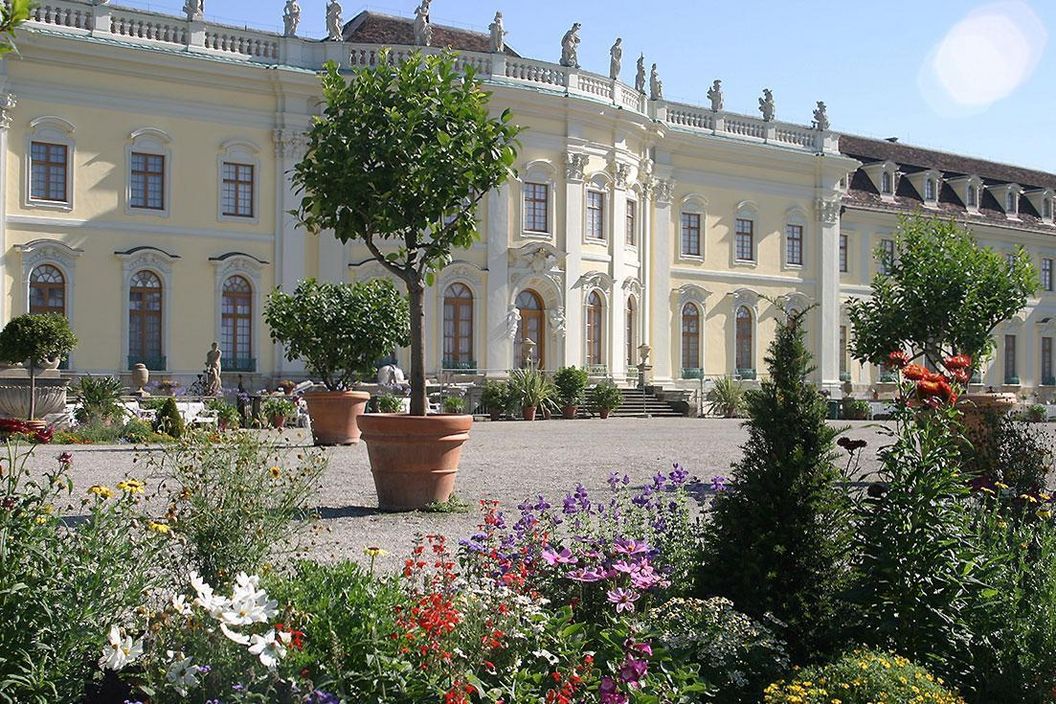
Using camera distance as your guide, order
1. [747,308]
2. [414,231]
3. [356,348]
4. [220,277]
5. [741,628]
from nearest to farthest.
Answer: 1. [741,628]
2. [414,231]
3. [356,348]
4. [220,277]
5. [747,308]

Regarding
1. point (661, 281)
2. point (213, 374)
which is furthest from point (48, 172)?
point (661, 281)

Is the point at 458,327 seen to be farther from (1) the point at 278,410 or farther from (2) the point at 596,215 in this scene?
(1) the point at 278,410

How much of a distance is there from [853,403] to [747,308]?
4819 mm

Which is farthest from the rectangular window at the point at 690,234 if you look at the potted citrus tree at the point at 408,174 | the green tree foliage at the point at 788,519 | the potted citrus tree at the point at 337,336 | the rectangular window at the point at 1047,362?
the green tree foliage at the point at 788,519

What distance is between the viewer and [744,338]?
121 feet

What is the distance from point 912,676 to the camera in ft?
12.2

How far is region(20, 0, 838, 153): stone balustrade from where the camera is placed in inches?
1035

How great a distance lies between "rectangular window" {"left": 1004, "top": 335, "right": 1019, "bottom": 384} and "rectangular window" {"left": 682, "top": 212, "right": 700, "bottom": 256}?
16.8 metres

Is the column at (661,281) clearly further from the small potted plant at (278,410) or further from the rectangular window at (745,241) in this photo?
the small potted plant at (278,410)

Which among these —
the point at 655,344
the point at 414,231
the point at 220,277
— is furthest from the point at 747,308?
the point at 414,231

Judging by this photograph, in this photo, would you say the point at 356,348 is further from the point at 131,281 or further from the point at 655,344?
the point at 655,344

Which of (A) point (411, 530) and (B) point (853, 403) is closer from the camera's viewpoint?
(A) point (411, 530)

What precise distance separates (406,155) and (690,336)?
1058 inches

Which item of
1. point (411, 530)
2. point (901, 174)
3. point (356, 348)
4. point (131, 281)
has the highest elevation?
point (901, 174)
